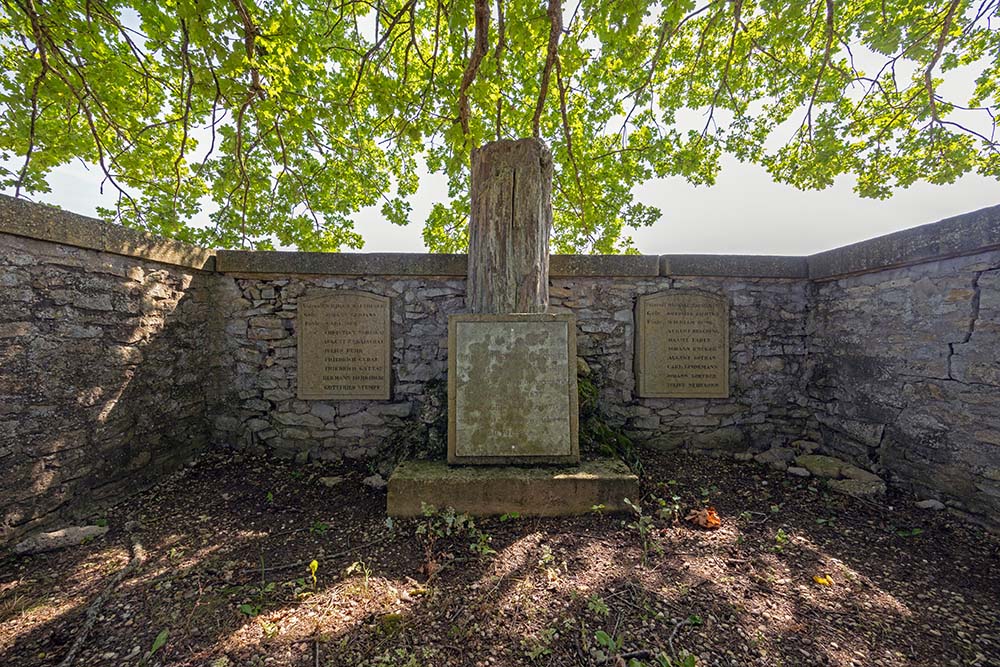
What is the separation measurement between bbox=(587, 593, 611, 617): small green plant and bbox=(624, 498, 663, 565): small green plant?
46 centimetres

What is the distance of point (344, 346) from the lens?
364cm

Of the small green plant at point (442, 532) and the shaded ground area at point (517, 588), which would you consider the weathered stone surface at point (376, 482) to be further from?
the small green plant at point (442, 532)

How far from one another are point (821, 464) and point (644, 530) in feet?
7.17

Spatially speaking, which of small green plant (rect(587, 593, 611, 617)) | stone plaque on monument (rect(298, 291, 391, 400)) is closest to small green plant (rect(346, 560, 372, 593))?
small green plant (rect(587, 593, 611, 617))

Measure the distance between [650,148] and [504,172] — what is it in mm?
3383

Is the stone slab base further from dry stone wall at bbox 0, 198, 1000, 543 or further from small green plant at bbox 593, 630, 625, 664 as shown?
small green plant at bbox 593, 630, 625, 664

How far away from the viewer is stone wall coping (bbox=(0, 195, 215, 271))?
2.19 m

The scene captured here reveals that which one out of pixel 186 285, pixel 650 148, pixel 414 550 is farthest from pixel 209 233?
pixel 650 148

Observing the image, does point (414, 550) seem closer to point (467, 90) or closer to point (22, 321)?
point (22, 321)

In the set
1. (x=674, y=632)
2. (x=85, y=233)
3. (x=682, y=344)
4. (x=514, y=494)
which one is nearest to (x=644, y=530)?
(x=674, y=632)

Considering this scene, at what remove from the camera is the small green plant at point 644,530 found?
223 centimetres

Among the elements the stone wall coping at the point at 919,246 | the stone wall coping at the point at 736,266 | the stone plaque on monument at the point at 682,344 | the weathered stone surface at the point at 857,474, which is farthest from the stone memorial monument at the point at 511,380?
the stone wall coping at the point at 919,246

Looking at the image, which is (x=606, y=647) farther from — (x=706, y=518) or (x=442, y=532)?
(x=706, y=518)

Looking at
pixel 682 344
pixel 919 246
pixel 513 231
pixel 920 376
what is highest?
pixel 513 231
